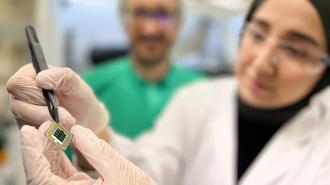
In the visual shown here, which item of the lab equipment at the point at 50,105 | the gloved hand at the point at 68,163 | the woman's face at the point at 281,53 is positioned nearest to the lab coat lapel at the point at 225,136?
the woman's face at the point at 281,53

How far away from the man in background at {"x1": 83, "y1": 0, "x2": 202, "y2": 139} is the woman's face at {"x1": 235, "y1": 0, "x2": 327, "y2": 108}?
542mm

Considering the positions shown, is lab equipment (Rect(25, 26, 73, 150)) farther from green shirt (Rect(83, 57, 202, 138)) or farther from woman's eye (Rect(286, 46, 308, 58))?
green shirt (Rect(83, 57, 202, 138))

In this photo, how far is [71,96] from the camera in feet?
2.59

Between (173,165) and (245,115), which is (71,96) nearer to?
(173,165)

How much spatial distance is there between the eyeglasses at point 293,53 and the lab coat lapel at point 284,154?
0.44 ft

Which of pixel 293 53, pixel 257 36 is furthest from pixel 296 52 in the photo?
pixel 257 36

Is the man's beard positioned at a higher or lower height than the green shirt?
higher

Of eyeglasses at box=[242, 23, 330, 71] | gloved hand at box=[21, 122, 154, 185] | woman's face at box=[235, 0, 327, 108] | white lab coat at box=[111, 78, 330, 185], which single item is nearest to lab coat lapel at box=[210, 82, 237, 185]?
white lab coat at box=[111, 78, 330, 185]

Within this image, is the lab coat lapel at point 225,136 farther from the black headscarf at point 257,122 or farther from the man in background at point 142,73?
the man in background at point 142,73

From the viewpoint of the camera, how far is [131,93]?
175 cm

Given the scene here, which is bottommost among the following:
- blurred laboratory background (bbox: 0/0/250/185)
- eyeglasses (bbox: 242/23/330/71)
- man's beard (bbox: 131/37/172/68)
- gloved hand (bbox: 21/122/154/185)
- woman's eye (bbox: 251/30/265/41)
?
blurred laboratory background (bbox: 0/0/250/185)

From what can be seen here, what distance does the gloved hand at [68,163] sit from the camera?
619mm

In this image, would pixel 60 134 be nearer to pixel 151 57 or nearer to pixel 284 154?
pixel 284 154

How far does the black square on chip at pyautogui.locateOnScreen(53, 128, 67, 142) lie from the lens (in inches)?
25.1
